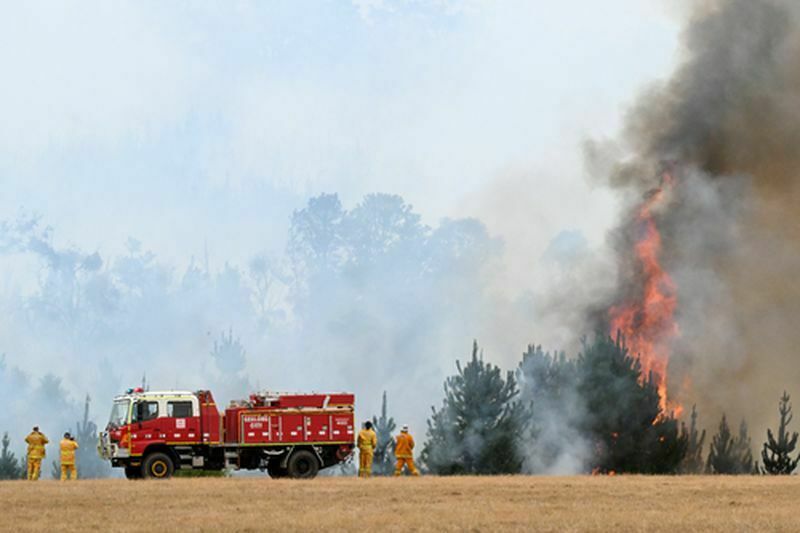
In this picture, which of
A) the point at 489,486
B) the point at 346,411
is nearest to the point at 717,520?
the point at 489,486

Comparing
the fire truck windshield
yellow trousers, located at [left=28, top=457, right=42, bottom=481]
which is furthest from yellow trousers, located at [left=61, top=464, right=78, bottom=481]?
the fire truck windshield

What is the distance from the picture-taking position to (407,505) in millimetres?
29969

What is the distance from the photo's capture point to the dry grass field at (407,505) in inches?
1017

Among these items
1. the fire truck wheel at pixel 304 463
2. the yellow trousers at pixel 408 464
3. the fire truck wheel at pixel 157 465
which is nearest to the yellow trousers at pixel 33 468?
the fire truck wheel at pixel 157 465

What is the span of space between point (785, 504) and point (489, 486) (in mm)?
7987

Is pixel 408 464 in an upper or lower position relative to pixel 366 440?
lower

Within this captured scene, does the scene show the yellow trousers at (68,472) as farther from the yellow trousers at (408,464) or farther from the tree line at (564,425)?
the tree line at (564,425)

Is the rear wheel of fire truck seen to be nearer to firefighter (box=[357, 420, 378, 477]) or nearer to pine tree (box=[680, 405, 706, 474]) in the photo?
firefighter (box=[357, 420, 378, 477])

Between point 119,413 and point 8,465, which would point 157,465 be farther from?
point 8,465

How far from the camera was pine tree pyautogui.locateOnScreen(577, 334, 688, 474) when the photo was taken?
186 ft

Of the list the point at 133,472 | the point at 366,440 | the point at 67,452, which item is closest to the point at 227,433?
the point at 133,472

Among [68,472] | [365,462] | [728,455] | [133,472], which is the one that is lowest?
[133,472]

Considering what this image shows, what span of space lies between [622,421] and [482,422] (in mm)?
6672

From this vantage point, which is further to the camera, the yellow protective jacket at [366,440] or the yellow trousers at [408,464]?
the yellow protective jacket at [366,440]
